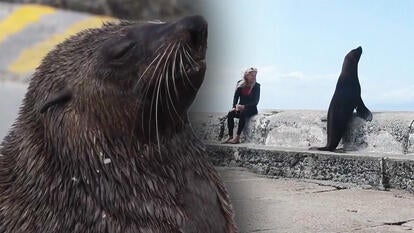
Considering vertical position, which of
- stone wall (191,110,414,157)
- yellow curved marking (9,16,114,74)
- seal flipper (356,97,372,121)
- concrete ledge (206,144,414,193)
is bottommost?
concrete ledge (206,144,414,193)

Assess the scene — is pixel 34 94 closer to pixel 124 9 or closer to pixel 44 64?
pixel 44 64

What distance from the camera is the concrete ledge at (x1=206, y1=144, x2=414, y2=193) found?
4406 mm

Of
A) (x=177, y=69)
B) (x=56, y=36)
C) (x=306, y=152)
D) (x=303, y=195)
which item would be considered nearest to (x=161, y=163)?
(x=177, y=69)

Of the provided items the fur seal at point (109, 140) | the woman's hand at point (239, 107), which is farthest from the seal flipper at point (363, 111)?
the fur seal at point (109, 140)

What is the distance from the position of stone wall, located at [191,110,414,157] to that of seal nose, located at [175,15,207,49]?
2.82 m

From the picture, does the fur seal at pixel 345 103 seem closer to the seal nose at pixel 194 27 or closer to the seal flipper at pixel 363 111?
the seal flipper at pixel 363 111

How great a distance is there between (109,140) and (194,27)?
323 millimetres

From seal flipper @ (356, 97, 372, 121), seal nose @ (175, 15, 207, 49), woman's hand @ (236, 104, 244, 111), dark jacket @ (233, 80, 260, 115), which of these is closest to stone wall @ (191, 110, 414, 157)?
seal flipper @ (356, 97, 372, 121)

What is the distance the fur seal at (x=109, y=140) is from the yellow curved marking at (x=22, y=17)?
0.30m

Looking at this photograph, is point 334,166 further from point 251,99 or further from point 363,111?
point 251,99

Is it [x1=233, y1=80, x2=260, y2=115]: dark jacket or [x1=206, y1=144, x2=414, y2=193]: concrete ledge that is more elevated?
[x1=233, y1=80, x2=260, y2=115]: dark jacket

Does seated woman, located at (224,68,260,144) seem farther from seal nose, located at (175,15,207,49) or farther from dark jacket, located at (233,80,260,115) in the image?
seal nose, located at (175,15,207,49)

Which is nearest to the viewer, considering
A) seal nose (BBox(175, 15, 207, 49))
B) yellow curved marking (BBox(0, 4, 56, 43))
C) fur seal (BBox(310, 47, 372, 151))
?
yellow curved marking (BBox(0, 4, 56, 43))

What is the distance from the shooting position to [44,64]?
1.55 m
